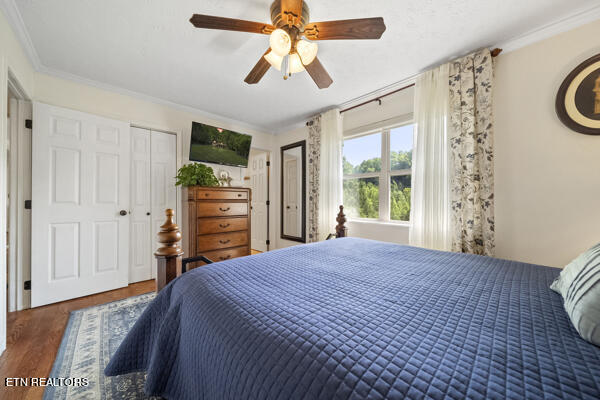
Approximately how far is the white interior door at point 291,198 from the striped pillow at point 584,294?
3.44 metres

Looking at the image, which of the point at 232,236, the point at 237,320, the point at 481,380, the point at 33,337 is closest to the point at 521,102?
the point at 481,380

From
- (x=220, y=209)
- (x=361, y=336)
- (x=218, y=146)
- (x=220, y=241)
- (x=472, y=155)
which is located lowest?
(x=220, y=241)

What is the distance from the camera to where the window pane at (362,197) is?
3.14 m

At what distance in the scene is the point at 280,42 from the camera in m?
1.40

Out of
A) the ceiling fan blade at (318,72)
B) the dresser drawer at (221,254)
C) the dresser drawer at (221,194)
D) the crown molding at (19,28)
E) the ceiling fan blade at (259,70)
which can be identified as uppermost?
the crown molding at (19,28)

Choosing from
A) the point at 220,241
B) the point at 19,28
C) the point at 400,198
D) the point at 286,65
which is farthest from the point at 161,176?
the point at 400,198

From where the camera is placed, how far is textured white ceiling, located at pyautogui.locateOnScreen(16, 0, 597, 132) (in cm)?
161

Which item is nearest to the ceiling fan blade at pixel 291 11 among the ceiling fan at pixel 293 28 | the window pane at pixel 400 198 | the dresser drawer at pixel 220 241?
the ceiling fan at pixel 293 28

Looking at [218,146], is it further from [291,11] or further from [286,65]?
[291,11]

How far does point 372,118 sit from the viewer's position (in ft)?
9.98

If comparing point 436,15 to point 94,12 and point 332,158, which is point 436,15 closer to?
point 332,158

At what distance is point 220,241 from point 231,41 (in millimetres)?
2315

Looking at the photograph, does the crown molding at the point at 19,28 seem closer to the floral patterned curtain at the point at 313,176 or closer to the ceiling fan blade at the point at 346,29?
the ceiling fan blade at the point at 346,29

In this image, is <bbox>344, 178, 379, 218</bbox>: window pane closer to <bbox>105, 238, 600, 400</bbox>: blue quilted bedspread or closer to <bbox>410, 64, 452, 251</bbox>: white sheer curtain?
<bbox>410, 64, 452, 251</bbox>: white sheer curtain
